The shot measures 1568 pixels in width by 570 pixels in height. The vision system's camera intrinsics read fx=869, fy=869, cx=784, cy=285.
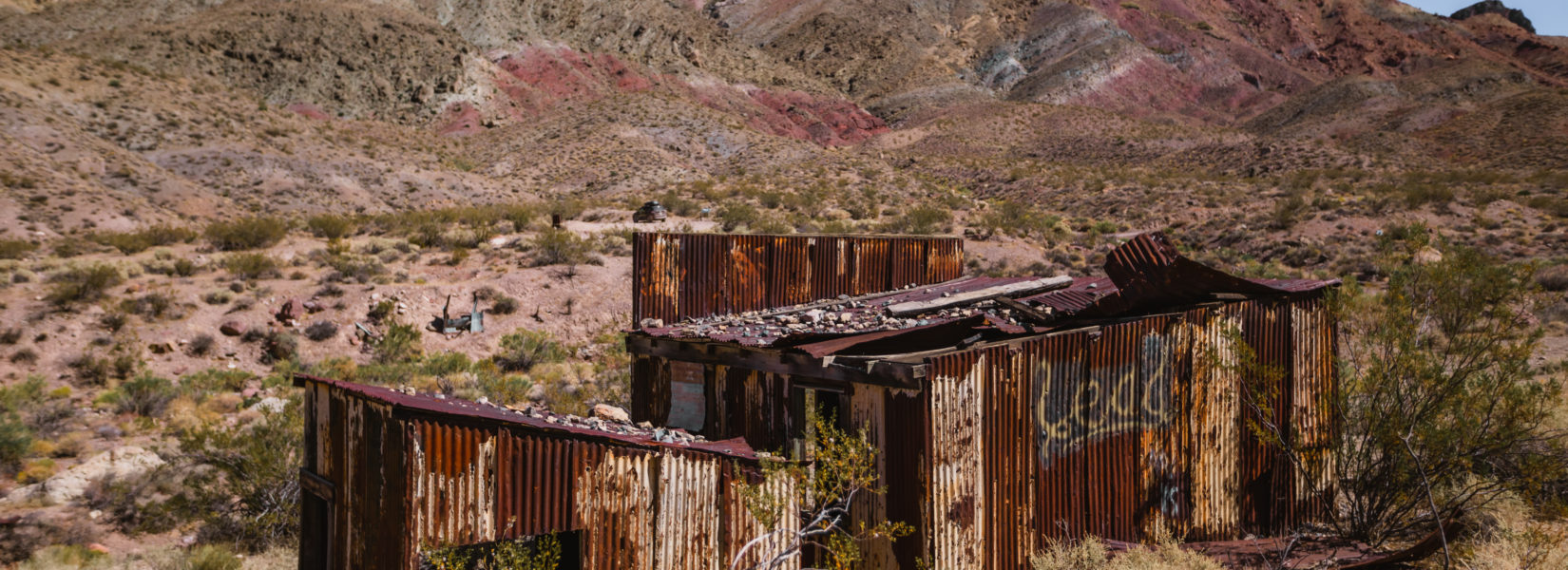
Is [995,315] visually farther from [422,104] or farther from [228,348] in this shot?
[422,104]

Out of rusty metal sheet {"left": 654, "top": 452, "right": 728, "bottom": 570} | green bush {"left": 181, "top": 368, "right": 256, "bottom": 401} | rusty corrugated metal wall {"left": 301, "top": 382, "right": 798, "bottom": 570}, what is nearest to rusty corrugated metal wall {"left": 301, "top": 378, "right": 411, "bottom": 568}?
rusty corrugated metal wall {"left": 301, "top": 382, "right": 798, "bottom": 570}

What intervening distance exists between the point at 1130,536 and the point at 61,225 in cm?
3059

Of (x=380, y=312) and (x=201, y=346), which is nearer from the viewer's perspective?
(x=201, y=346)

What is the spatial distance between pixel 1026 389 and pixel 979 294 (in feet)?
8.95

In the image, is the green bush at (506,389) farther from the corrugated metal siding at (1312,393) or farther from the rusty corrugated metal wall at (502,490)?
the corrugated metal siding at (1312,393)

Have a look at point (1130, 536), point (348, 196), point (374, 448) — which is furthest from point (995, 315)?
point (348, 196)

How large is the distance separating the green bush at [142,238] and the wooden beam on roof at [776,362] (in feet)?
67.5

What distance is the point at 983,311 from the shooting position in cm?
941

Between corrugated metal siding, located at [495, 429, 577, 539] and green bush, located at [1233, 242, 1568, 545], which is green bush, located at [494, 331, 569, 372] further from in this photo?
green bush, located at [1233, 242, 1568, 545]

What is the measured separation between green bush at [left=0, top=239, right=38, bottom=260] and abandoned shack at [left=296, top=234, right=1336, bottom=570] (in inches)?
805

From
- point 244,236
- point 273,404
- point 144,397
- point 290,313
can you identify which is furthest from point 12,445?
→ point 244,236

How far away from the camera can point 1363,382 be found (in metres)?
8.48

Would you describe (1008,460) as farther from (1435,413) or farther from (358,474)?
(358,474)

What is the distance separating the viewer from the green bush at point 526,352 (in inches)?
692
